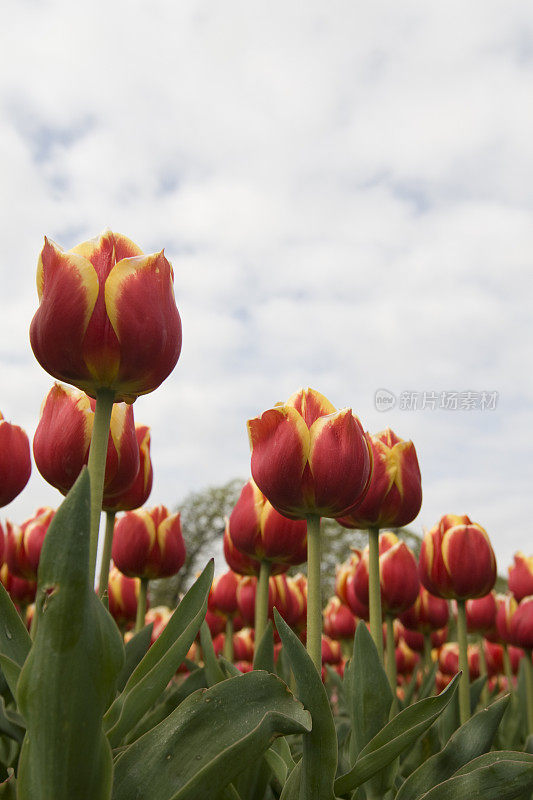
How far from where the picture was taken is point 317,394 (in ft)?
3.83

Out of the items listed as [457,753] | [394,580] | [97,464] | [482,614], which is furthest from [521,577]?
[97,464]

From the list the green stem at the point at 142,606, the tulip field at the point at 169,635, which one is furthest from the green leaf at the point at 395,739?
the green stem at the point at 142,606

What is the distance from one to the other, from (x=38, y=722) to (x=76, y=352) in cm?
43

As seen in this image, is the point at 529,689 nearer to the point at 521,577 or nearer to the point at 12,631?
the point at 521,577

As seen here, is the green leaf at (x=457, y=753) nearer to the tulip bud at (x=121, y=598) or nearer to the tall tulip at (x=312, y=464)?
the tall tulip at (x=312, y=464)

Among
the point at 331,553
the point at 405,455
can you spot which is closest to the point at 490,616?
the point at 405,455

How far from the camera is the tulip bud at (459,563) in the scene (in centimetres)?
169

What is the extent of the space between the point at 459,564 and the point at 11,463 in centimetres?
110

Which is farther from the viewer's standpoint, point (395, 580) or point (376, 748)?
point (395, 580)

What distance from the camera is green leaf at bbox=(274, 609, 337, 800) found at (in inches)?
30.5

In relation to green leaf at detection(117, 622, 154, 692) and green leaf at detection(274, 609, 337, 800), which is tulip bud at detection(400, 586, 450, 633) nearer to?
green leaf at detection(117, 622, 154, 692)

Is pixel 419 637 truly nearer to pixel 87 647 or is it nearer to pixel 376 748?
pixel 376 748

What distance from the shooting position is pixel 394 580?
72.1 inches

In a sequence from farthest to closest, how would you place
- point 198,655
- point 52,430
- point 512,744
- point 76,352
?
point 198,655 → point 512,744 → point 52,430 → point 76,352
